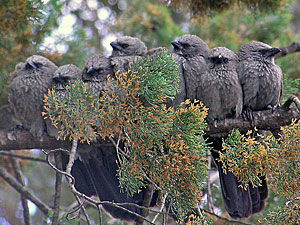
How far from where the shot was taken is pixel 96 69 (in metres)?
3.65

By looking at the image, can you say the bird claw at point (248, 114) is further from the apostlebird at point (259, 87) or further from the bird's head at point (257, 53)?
the bird's head at point (257, 53)

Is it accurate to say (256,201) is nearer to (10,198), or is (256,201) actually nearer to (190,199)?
(190,199)

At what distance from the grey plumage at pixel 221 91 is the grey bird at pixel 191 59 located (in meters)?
0.05

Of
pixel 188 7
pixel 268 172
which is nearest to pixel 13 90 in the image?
pixel 188 7

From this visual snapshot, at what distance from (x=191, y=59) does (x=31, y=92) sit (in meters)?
1.36

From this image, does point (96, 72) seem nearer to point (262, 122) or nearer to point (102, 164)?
point (102, 164)

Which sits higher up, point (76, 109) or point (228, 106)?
point (76, 109)

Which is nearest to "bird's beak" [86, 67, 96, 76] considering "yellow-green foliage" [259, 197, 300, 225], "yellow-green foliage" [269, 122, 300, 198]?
"yellow-green foliage" [269, 122, 300, 198]

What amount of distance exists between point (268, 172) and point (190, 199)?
463mm

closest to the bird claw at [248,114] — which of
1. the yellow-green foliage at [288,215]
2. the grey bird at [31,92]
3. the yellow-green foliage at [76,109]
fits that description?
the yellow-green foliage at [288,215]

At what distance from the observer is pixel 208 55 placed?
359 centimetres

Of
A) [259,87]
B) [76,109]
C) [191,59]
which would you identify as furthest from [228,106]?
[76,109]

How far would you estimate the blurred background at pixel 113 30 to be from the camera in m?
4.04

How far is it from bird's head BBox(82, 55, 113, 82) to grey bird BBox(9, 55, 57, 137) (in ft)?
1.28
